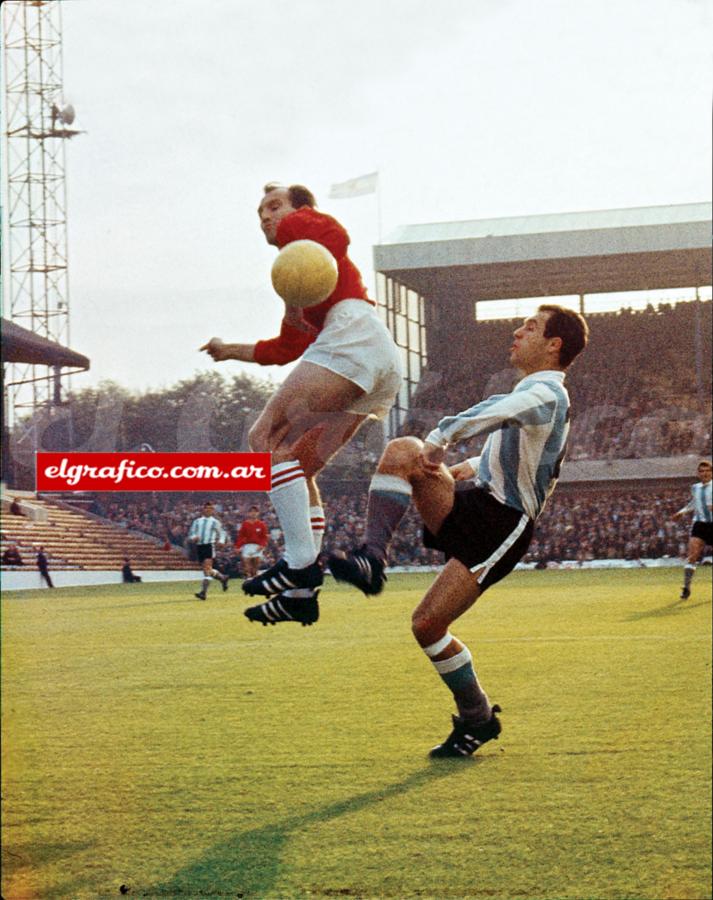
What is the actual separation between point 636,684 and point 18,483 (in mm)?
24313

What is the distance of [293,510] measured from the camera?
194 cm

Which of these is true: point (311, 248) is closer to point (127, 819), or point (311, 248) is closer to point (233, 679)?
point (127, 819)

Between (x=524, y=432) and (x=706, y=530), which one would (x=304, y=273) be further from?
(x=706, y=530)

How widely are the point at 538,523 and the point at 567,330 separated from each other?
27cm

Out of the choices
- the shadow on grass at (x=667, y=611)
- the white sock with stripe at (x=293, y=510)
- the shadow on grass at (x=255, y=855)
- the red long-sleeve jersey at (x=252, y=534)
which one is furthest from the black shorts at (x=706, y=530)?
the shadow on grass at (x=667, y=611)

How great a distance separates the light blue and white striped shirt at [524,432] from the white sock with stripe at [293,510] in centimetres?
23

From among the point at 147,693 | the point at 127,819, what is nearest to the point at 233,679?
the point at 147,693

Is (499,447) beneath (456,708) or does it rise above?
above

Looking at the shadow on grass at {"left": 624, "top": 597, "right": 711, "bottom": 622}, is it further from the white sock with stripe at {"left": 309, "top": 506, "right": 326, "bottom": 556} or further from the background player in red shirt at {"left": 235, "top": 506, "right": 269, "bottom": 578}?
the white sock with stripe at {"left": 309, "top": 506, "right": 326, "bottom": 556}

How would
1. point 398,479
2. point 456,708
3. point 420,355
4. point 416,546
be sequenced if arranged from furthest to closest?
1. point 420,355
2. point 416,546
3. point 456,708
4. point 398,479

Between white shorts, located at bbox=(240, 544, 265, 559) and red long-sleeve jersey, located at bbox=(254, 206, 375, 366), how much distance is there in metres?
0.39

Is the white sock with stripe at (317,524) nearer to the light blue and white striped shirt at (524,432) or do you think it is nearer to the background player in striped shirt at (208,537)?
the light blue and white striped shirt at (524,432)

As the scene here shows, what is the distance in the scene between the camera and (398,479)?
1.77m

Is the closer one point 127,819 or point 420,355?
point 420,355
